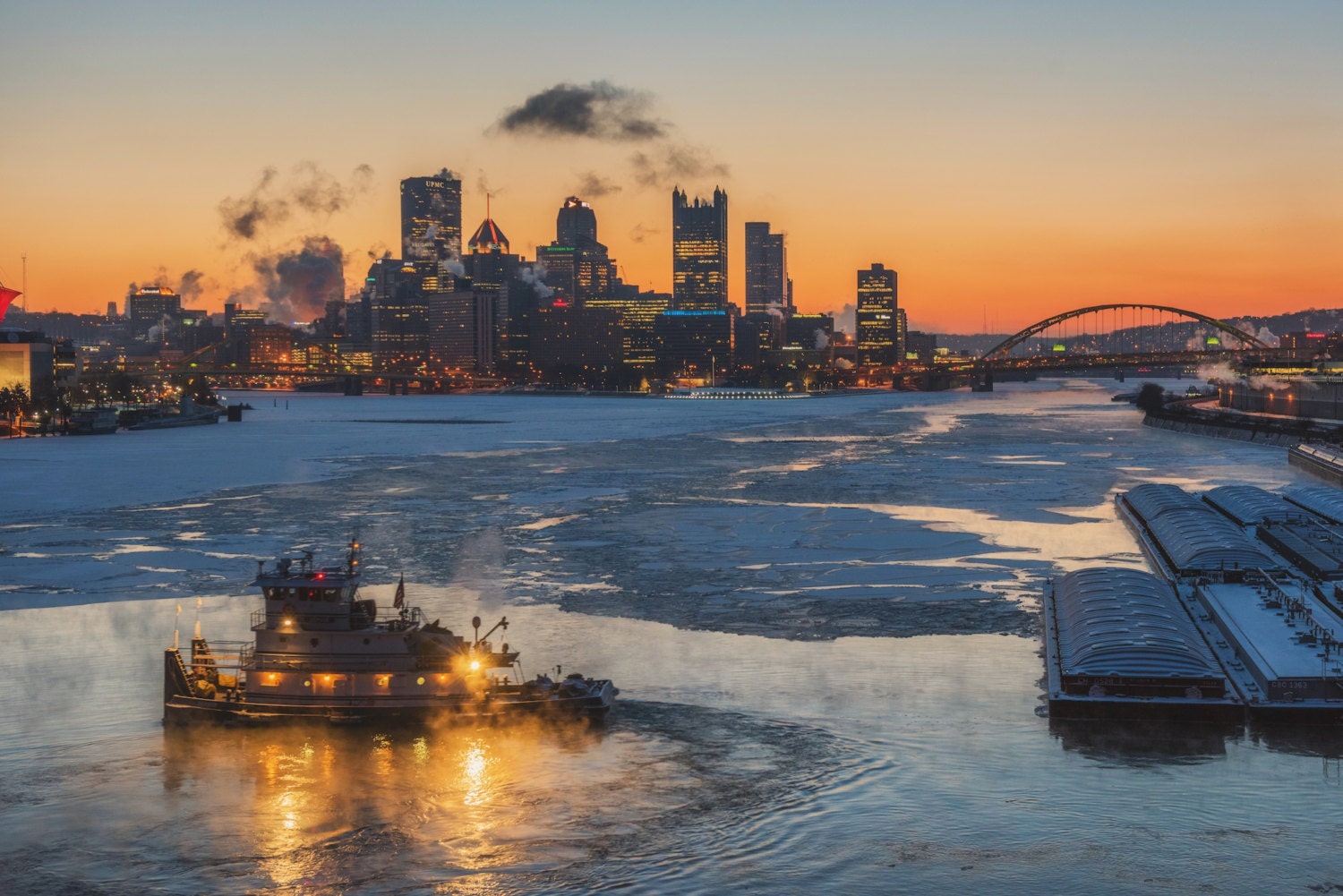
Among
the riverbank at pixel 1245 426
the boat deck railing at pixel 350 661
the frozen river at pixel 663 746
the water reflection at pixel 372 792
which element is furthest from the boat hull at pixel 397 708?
the riverbank at pixel 1245 426

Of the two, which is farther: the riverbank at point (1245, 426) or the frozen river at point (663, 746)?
the riverbank at point (1245, 426)

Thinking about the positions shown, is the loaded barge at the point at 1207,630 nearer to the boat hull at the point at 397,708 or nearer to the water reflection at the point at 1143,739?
the water reflection at the point at 1143,739

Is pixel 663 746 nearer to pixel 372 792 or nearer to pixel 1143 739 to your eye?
pixel 372 792

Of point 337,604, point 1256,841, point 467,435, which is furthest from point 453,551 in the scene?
point 467,435

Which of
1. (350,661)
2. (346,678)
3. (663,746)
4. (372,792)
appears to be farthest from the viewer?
(350,661)

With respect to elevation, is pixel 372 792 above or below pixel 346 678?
below

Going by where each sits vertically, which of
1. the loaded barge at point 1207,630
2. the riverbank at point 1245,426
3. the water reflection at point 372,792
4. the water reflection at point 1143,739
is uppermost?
the riverbank at point 1245,426

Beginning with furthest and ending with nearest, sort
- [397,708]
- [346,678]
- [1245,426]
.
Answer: [1245,426] < [346,678] < [397,708]

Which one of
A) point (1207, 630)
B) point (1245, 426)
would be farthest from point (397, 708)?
point (1245, 426)

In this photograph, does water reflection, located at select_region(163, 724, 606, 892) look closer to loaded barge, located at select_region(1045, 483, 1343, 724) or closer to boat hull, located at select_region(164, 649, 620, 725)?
boat hull, located at select_region(164, 649, 620, 725)
